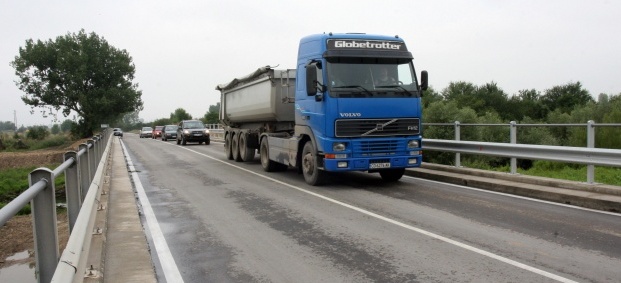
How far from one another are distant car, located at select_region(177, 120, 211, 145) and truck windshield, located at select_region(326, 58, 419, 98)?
26305 millimetres

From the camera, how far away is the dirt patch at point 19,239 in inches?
283

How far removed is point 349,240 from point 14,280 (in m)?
4.15

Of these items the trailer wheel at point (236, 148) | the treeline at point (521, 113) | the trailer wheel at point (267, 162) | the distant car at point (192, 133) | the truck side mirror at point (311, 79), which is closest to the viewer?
the truck side mirror at point (311, 79)

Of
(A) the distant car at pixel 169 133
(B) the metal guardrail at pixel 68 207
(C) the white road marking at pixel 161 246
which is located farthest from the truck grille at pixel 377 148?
(A) the distant car at pixel 169 133

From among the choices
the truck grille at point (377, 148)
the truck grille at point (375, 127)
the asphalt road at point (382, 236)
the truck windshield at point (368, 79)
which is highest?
the truck windshield at point (368, 79)

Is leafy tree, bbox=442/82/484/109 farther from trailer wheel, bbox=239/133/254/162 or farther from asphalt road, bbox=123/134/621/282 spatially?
asphalt road, bbox=123/134/621/282

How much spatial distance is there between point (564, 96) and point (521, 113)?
7.56 meters

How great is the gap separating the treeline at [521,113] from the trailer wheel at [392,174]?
21.4 ft

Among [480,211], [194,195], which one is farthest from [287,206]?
[480,211]

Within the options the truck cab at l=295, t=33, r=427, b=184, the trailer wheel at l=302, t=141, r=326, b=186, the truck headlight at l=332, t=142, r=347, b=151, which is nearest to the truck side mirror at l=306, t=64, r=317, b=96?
the truck cab at l=295, t=33, r=427, b=184

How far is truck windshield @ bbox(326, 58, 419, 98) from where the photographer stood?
10.6 metres

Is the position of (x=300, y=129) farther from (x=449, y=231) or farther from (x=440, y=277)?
(x=440, y=277)

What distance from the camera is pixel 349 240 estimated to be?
6.44 metres

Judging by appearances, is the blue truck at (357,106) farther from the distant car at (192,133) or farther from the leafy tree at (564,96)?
the leafy tree at (564,96)
